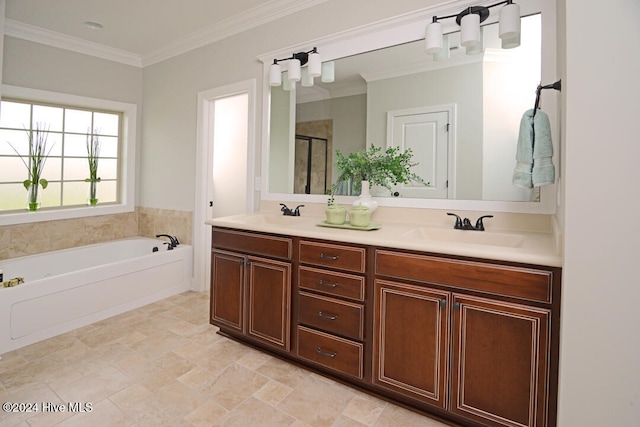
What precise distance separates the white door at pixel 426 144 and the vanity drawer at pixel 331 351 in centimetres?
107

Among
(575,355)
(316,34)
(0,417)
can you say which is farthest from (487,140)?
(0,417)

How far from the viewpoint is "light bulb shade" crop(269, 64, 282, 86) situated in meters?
2.85

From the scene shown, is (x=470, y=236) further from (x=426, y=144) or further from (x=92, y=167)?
(x=92, y=167)

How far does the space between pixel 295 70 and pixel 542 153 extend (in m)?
1.88

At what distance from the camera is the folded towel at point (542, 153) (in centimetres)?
166

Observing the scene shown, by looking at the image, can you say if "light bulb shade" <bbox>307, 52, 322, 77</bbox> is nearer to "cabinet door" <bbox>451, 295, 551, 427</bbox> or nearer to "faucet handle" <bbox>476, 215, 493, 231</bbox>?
"faucet handle" <bbox>476, 215, 493, 231</bbox>

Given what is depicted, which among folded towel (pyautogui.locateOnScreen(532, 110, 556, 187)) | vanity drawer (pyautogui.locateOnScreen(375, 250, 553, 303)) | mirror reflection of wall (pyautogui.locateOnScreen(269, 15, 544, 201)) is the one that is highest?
mirror reflection of wall (pyautogui.locateOnScreen(269, 15, 544, 201))

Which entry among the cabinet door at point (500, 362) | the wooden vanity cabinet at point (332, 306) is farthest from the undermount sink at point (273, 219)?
the cabinet door at point (500, 362)

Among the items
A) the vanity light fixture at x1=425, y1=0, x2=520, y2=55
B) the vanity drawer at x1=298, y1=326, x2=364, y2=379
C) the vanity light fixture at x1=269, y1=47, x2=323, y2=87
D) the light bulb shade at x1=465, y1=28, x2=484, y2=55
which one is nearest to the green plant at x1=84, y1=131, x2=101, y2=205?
the vanity light fixture at x1=269, y1=47, x2=323, y2=87

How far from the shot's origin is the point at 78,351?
7.88ft

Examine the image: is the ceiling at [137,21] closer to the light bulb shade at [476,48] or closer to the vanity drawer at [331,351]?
the light bulb shade at [476,48]

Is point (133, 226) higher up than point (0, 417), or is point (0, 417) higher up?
point (133, 226)

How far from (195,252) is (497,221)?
3.00m

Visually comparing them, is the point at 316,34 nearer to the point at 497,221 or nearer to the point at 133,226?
the point at 497,221
